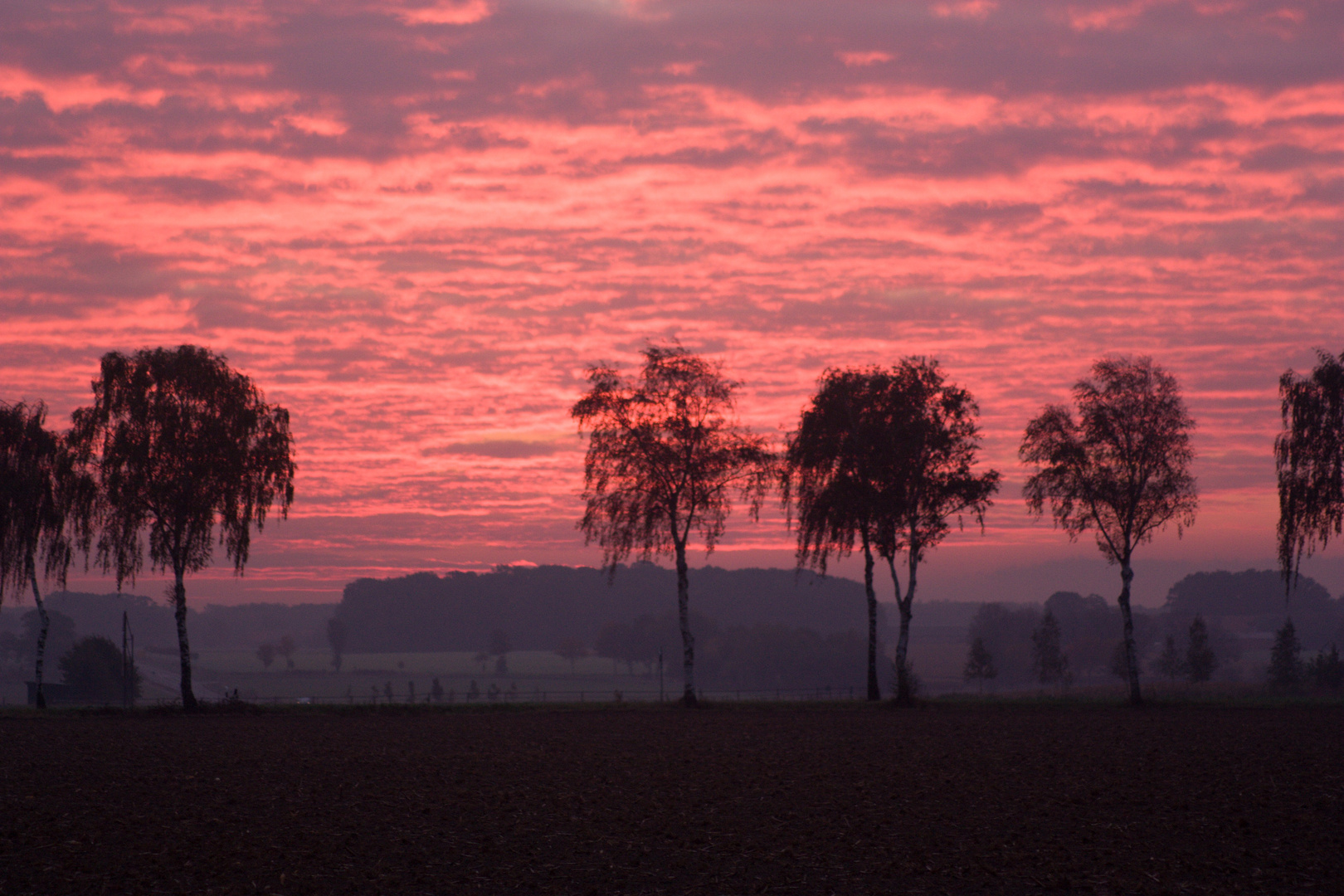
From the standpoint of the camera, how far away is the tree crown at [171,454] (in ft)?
153

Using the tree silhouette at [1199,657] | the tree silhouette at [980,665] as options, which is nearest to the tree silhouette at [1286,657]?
the tree silhouette at [1199,657]

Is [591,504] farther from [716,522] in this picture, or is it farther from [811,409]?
[811,409]

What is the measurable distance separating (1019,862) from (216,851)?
473 inches

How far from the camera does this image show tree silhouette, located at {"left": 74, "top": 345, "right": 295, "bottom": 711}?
46.7 meters

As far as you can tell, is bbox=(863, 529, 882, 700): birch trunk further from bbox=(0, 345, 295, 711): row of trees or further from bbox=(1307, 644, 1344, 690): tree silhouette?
bbox=(1307, 644, 1344, 690): tree silhouette

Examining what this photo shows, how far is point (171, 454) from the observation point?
47.0m

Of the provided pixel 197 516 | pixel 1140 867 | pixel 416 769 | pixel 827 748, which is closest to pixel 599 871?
pixel 1140 867

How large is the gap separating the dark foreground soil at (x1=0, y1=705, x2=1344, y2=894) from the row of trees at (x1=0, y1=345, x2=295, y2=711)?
14.5 m

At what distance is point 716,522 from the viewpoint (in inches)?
2128

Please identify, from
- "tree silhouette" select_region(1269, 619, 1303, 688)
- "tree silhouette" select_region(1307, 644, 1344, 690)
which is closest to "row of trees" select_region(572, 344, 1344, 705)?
"tree silhouette" select_region(1307, 644, 1344, 690)

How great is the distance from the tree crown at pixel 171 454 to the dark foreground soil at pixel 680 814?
14.4m

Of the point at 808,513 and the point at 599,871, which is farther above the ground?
the point at 808,513

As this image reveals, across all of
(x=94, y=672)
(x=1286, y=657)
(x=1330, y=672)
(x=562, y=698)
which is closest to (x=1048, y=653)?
(x=1286, y=657)

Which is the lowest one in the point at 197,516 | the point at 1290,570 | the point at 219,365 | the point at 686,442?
the point at 1290,570
